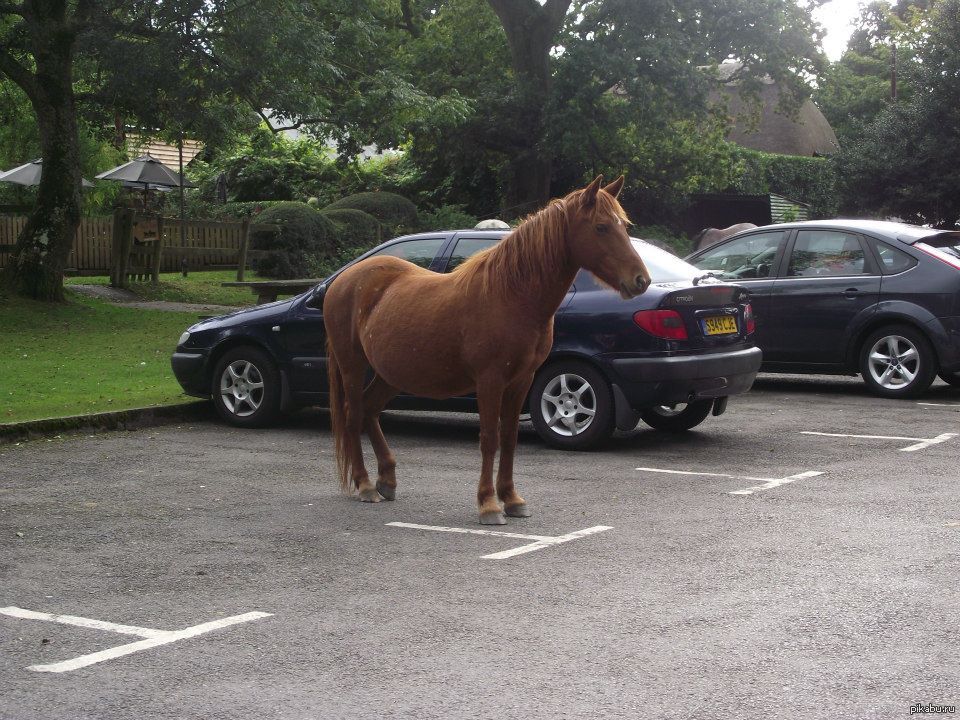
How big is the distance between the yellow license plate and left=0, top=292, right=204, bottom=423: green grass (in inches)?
200

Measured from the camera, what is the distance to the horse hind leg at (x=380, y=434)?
8.42 metres

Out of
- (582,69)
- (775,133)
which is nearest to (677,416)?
(582,69)

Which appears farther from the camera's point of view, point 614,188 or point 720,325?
point 720,325

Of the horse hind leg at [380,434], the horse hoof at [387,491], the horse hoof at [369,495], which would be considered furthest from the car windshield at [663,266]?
the horse hoof at [369,495]

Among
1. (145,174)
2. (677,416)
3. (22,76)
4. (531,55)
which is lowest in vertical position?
(677,416)

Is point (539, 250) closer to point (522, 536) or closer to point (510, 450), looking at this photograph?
point (510, 450)

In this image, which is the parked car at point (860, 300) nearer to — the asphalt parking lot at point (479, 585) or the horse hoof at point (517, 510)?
the asphalt parking lot at point (479, 585)

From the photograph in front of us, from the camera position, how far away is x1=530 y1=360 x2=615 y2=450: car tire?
1034 cm

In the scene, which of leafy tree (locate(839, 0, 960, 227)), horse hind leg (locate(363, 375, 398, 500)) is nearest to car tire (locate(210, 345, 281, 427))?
horse hind leg (locate(363, 375, 398, 500))

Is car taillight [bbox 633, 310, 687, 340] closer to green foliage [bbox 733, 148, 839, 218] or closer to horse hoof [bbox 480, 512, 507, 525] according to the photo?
horse hoof [bbox 480, 512, 507, 525]

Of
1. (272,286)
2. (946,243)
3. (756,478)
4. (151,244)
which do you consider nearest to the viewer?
(756,478)

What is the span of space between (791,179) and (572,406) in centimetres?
3790

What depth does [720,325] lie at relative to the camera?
10523 millimetres

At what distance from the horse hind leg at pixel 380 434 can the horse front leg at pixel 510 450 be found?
0.88 meters
